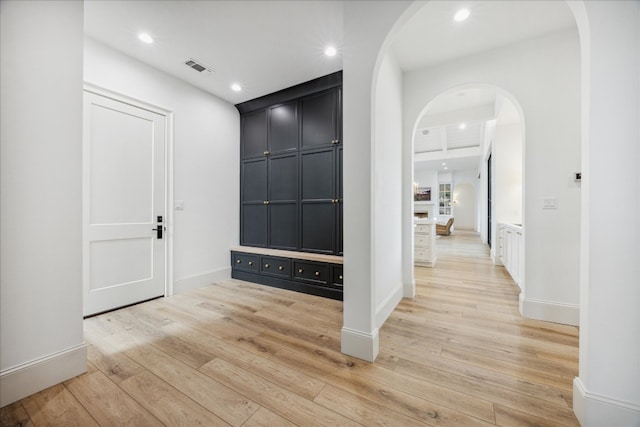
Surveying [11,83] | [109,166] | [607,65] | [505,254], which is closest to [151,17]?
[11,83]

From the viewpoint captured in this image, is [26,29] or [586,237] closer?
[586,237]

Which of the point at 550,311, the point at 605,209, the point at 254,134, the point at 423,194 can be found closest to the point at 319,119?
the point at 254,134

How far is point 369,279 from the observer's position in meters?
1.79

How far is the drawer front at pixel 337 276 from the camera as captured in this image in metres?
3.05

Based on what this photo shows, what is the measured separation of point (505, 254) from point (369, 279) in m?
3.92

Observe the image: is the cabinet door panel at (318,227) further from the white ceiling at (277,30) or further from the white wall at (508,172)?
the white wall at (508,172)

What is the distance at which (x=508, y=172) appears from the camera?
5262 millimetres

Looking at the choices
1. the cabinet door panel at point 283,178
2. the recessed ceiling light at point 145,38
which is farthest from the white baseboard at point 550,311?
the recessed ceiling light at point 145,38

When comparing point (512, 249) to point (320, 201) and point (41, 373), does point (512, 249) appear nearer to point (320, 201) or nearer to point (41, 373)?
point (320, 201)

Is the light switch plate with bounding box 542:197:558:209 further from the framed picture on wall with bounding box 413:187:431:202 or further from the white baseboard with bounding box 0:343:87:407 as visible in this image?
the framed picture on wall with bounding box 413:187:431:202

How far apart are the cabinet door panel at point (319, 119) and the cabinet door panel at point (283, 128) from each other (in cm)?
16

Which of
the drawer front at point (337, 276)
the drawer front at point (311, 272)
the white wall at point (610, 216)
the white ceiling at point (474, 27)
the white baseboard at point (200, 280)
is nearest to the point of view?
the white wall at point (610, 216)

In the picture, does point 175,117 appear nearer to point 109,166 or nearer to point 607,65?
point 109,166

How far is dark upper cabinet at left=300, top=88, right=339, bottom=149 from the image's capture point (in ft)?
10.6
